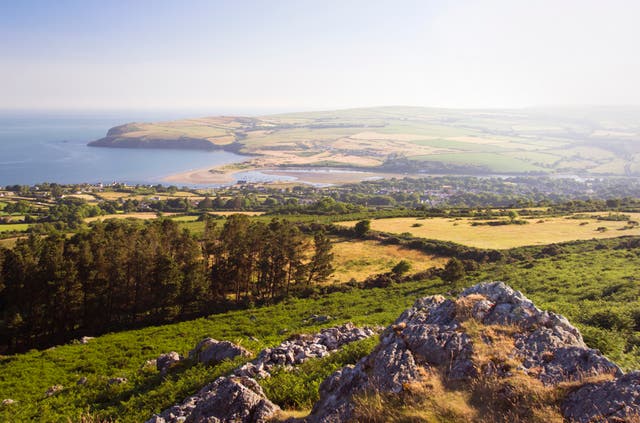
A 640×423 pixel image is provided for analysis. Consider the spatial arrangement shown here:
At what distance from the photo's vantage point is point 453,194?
184 meters

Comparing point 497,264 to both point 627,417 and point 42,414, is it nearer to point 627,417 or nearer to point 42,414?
point 627,417

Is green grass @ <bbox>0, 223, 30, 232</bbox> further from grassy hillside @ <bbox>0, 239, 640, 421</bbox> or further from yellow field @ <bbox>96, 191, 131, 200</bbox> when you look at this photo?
grassy hillside @ <bbox>0, 239, 640, 421</bbox>

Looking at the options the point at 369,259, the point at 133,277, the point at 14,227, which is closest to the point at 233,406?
the point at 133,277

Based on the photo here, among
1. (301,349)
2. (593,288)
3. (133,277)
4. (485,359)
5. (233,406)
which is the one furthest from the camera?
(133,277)

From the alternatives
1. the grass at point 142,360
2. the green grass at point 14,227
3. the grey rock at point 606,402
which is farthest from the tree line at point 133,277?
the green grass at point 14,227

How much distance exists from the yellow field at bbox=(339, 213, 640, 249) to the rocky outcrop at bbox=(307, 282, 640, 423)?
171 feet

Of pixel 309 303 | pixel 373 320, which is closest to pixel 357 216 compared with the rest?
pixel 309 303

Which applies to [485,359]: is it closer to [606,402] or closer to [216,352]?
[606,402]

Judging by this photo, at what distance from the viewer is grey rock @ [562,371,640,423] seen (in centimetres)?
688

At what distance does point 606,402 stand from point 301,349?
12.4 m

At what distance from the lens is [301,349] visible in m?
17.1

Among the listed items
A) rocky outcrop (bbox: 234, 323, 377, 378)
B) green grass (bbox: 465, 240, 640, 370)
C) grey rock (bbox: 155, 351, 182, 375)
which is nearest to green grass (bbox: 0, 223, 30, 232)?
grey rock (bbox: 155, 351, 182, 375)

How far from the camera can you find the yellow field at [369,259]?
51188 millimetres

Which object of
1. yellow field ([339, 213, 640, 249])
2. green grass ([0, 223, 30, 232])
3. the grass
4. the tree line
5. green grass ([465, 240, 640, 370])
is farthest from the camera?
green grass ([0, 223, 30, 232])
